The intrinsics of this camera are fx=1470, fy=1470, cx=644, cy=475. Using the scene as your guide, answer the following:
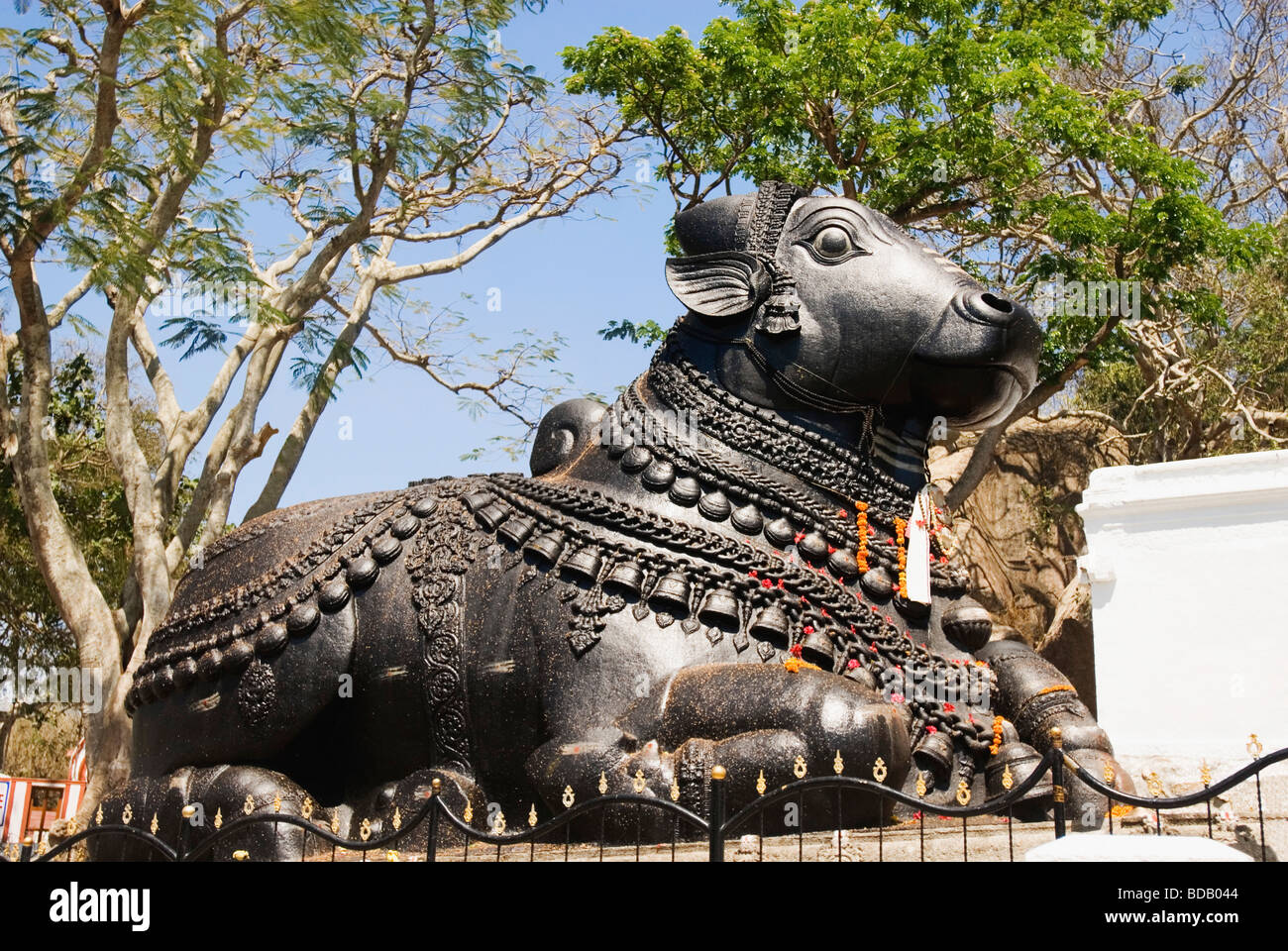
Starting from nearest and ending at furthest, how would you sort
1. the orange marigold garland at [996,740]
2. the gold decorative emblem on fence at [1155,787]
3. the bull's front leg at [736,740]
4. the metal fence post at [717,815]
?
the metal fence post at [717,815] → the gold decorative emblem on fence at [1155,787] → the bull's front leg at [736,740] → the orange marigold garland at [996,740]

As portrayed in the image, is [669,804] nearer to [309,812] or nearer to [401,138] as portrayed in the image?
[309,812]

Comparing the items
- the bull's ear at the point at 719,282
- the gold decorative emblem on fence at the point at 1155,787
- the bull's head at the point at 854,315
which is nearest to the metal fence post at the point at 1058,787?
the gold decorative emblem on fence at the point at 1155,787

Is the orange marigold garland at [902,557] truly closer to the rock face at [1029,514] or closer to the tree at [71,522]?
the tree at [71,522]

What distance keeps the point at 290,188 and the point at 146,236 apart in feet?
18.5

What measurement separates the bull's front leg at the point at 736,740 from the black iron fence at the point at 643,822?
0.07 meters

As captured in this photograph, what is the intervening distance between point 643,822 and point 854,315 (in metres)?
2.55

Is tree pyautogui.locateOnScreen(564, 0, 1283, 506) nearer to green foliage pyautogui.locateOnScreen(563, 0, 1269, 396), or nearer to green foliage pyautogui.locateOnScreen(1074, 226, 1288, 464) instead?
green foliage pyautogui.locateOnScreen(563, 0, 1269, 396)

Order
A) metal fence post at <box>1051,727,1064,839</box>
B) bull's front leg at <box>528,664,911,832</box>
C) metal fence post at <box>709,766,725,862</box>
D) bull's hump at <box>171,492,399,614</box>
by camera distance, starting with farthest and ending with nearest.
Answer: bull's hump at <box>171,492,399,614</box> < bull's front leg at <box>528,664,911,832</box> < metal fence post at <box>709,766,725,862</box> < metal fence post at <box>1051,727,1064,839</box>

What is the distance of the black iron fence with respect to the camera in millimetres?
4723

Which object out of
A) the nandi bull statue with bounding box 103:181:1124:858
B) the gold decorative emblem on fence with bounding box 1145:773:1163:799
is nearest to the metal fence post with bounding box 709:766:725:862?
the nandi bull statue with bounding box 103:181:1124:858

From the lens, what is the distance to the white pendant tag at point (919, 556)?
6.61 meters

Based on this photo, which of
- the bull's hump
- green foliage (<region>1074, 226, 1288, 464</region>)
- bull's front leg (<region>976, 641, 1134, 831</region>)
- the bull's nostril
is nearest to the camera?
bull's front leg (<region>976, 641, 1134, 831</region>)

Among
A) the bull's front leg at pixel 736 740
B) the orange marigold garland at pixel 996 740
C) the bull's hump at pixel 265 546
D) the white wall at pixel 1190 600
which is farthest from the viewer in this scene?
the white wall at pixel 1190 600

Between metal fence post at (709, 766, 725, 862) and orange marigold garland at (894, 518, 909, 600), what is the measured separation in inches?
78.4
